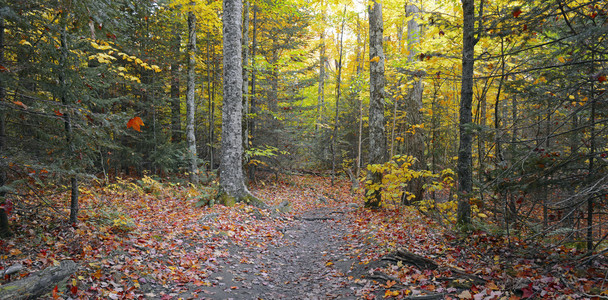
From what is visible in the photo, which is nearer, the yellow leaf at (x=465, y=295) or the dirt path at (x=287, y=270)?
the yellow leaf at (x=465, y=295)

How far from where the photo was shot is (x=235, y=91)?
9.55 metres

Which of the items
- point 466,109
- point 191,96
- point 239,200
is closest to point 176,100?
point 191,96

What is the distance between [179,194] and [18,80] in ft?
24.8

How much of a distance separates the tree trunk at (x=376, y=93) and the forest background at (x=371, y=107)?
7 cm

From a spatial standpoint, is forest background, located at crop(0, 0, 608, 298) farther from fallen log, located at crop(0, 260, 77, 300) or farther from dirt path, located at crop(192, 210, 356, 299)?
dirt path, located at crop(192, 210, 356, 299)

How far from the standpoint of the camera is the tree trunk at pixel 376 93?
974 centimetres

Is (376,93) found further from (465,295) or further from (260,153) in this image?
(465,295)

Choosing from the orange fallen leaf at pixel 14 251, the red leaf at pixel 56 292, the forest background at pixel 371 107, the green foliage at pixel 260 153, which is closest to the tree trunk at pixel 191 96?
the forest background at pixel 371 107

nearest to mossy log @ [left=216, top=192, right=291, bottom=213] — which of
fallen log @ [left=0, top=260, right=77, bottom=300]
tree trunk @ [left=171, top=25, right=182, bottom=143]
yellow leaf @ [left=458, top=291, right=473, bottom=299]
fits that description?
fallen log @ [left=0, top=260, right=77, bottom=300]

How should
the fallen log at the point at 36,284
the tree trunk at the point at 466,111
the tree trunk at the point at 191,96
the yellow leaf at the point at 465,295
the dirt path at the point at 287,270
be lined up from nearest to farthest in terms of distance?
the fallen log at the point at 36,284
the yellow leaf at the point at 465,295
the dirt path at the point at 287,270
the tree trunk at the point at 466,111
the tree trunk at the point at 191,96

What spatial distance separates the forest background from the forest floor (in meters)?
0.43

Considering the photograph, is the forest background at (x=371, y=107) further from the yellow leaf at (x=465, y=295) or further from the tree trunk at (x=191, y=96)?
the yellow leaf at (x=465, y=295)

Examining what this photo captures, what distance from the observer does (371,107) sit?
33.1ft

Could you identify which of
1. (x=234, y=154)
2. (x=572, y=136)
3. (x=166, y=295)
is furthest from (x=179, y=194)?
(x=572, y=136)
